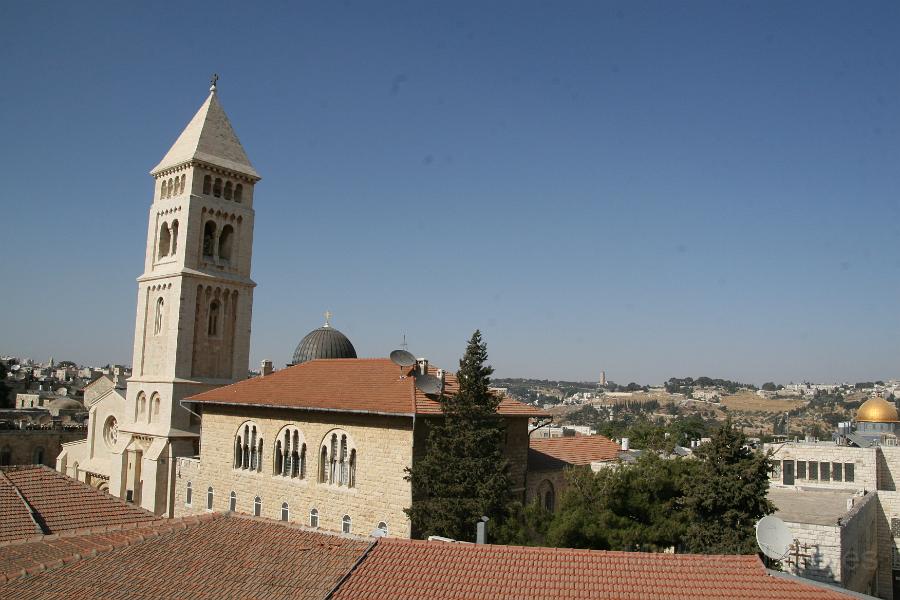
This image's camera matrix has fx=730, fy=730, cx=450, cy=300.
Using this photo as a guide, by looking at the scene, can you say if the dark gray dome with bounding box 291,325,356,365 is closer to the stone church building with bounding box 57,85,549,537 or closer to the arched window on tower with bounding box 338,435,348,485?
the stone church building with bounding box 57,85,549,537

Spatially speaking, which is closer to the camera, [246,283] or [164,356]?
[164,356]

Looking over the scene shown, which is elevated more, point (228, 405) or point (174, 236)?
point (174, 236)

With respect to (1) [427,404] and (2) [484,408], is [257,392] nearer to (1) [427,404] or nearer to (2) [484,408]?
(1) [427,404]

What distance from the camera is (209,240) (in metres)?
37.9

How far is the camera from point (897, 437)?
50.1m

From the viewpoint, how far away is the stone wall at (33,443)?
51.1 meters

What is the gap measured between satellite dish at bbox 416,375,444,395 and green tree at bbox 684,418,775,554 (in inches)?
313

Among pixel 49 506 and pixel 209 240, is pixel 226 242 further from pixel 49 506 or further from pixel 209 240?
pixel 49 506

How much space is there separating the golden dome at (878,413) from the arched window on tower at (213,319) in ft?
154

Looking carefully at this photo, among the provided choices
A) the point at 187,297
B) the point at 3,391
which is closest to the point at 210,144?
the point at 187,297

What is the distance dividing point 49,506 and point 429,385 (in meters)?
11.5

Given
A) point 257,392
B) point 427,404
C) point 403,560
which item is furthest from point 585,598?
point 257,392

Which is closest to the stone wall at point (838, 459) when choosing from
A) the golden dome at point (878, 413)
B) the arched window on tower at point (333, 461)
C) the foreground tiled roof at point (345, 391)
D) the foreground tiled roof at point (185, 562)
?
the foreground tiled roof at point (345, 391)

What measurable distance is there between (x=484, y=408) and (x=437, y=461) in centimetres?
201
